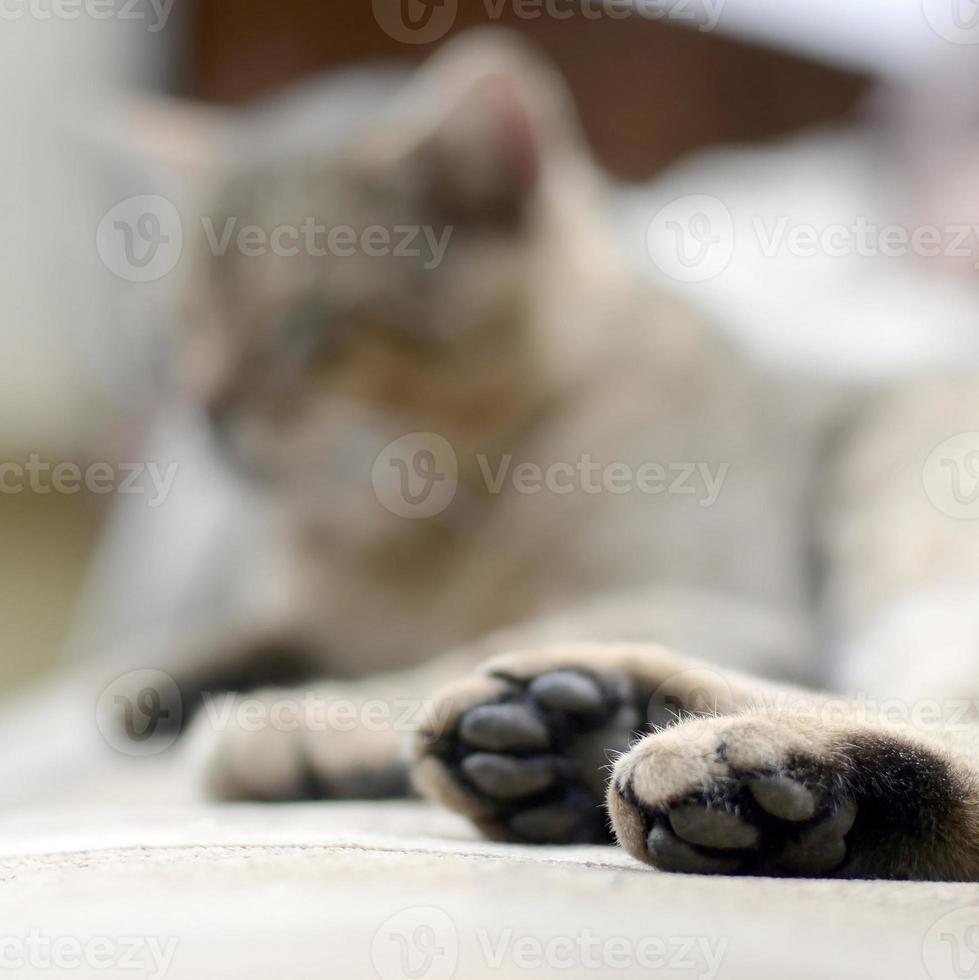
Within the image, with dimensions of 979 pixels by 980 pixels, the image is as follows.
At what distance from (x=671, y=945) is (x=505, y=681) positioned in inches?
8.9

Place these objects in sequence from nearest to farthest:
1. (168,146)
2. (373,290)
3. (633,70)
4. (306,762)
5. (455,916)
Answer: (455,916) → (306,762) → (373,290) → (168,146) → (633,70)

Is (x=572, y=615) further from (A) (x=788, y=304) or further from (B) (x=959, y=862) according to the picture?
(A) (x=788, y=304)

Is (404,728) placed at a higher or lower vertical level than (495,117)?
lower

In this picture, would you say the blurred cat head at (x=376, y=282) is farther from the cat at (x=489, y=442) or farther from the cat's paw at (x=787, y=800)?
the cat's paw at (x=787, y=800)

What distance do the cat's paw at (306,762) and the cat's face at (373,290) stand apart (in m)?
0.50

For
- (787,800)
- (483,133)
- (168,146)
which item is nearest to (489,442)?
(483,133)

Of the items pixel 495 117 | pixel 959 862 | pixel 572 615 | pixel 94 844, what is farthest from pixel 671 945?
pixel 495 117

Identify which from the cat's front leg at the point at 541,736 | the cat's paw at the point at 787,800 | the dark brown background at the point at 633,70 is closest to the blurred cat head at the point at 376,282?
the cat's front leg at the point at 541,736

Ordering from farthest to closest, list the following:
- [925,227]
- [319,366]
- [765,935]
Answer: [925,227], [319,366], [765,935]

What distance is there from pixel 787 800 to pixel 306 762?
431mm

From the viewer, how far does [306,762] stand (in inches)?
33.3

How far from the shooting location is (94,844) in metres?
0.61

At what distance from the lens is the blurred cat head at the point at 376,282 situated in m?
1.29

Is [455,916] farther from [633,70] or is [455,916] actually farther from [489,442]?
[633,70]
